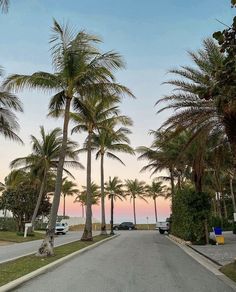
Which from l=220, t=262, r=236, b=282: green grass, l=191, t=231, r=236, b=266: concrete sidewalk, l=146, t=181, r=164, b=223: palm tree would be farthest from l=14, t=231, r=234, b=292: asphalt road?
l=146, t=181, r=164, b=223: palm tree

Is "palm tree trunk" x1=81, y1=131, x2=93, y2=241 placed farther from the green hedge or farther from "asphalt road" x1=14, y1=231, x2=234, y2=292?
"asphalt road" x1=14, y1=231, x2=234, y2=292

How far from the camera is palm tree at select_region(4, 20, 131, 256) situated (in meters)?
18.0

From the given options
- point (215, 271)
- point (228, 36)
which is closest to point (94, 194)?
point (215, 271)

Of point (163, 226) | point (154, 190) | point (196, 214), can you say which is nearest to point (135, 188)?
point (154, 190)

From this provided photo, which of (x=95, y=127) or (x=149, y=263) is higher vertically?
(x=95, y=127)

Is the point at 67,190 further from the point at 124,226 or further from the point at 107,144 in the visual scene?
the point at 107,144

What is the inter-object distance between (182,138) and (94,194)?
68.6 metres

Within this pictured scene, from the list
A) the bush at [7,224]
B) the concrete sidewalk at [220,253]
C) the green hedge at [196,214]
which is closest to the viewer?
the concrete sidewalk at [220,253]

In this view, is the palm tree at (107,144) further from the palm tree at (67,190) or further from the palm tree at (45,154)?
the palm tree at (67,190)

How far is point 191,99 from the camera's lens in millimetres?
17406

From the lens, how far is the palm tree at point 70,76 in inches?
710


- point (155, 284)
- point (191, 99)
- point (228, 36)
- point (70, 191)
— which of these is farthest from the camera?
point (70, 191)

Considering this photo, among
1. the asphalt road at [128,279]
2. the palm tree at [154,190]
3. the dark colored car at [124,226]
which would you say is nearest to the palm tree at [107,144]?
the asphalt road at [128,279]

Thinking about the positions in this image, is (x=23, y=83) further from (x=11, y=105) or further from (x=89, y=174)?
(x=89, y=174)
